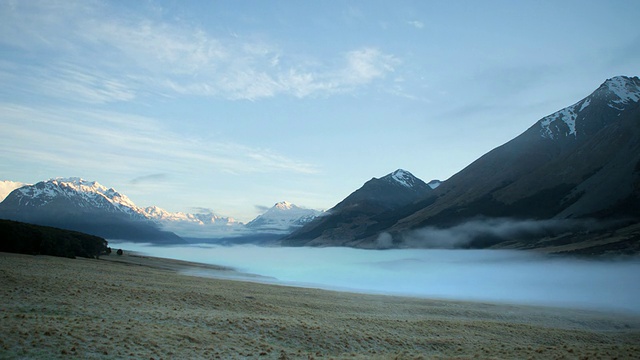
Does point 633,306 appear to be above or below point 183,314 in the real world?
below

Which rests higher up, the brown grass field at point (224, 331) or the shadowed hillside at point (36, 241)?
the shadowed hillside at point (36, 241)

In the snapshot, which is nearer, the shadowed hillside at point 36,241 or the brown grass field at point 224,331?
the brown grass field at point 224,331

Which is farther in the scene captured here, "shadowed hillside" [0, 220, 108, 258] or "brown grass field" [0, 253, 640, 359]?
"shadowed hillside" [0, 220, 108, 258]

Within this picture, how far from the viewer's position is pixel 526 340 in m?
54.8

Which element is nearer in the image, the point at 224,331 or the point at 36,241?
the point at 224,331

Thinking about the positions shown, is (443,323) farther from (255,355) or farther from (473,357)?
(255,355)

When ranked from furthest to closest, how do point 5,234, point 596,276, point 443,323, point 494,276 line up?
point 494,276 < point 596,276 < point 5,234 < point 443,323

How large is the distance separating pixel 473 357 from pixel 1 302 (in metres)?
45.0

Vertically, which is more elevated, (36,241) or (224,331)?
(36,241)

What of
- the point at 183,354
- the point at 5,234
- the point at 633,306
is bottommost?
the point at 633,306

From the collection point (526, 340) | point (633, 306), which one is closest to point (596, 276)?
point (633, 306)

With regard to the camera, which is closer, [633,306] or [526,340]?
[526,340]

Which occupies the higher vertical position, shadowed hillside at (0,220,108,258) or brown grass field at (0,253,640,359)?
shadowed hillside at (0,220,108,258)

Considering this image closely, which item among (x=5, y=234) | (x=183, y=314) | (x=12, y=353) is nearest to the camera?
(x=12, y=353)
